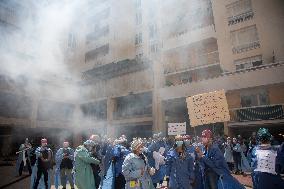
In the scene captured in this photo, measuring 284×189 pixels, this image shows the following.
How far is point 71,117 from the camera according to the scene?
2959 cm

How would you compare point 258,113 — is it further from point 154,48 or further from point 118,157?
point 118,157

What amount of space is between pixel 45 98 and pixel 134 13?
39.9 feet

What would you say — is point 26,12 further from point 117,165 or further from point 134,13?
point 134,13

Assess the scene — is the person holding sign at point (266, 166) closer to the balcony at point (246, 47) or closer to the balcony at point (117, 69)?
the balcony at point (246, 47)

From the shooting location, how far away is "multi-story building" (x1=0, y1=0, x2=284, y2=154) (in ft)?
60.8

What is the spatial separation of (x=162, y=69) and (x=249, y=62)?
7101 millimetres

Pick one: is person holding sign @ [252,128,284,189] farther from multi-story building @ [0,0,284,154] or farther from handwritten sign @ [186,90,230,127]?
multi-story building @ [0,0,284,154]

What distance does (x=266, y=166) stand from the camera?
448cm

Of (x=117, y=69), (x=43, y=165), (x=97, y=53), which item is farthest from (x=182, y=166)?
(x=97, y=53)

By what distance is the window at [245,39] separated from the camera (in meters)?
20.1

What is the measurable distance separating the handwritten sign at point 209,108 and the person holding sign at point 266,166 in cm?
366

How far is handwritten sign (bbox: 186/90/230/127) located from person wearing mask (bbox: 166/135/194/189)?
3.29m

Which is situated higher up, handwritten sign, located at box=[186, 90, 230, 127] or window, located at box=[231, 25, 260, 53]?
window, located at box=[231, 25, 260, 53]

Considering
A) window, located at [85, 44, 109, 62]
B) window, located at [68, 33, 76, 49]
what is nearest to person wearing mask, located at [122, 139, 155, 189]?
window, located at [85, 44, 109, 62]
